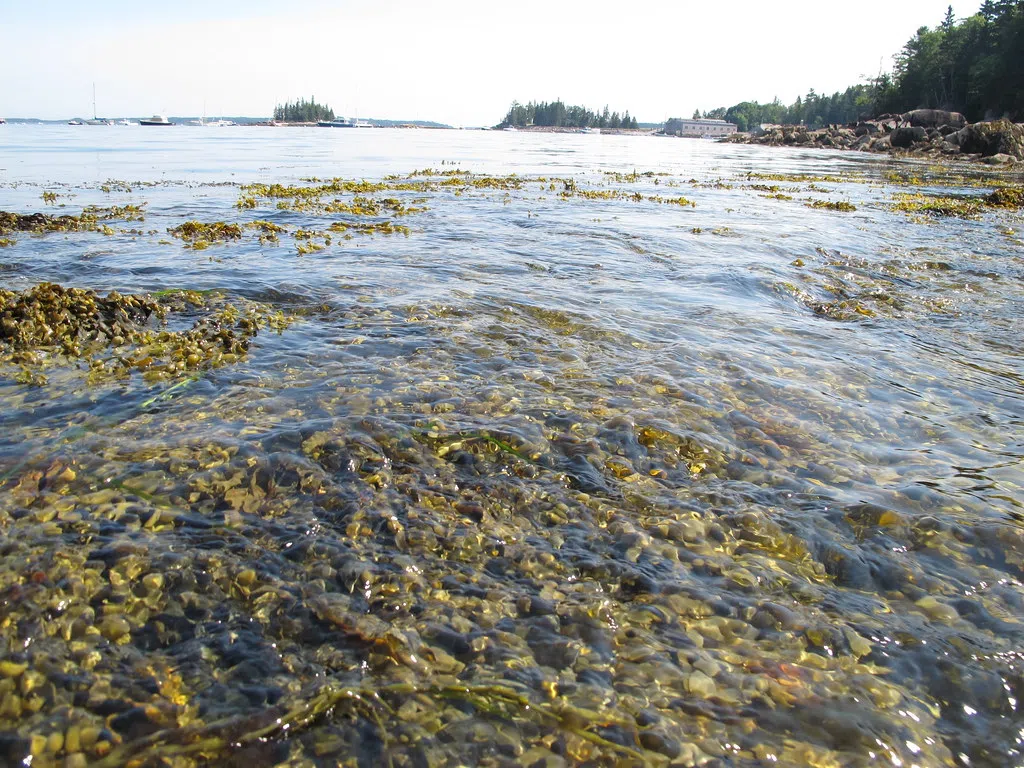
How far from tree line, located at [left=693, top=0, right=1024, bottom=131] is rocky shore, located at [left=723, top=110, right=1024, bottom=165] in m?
5.44

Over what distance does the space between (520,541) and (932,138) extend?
84264 millimetres

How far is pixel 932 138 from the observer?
2628 inches

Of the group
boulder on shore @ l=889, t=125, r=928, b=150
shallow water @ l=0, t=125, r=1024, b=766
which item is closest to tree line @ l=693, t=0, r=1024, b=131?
boulder on shore @ l=889, t=125, r=928, b=150

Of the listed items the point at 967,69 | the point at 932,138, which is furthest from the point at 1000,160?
the point at 967,69

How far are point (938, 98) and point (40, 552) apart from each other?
12643 cm

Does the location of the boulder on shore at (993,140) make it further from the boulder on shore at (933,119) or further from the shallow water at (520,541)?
the shallow water at (520,541)

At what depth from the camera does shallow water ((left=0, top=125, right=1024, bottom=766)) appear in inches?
107

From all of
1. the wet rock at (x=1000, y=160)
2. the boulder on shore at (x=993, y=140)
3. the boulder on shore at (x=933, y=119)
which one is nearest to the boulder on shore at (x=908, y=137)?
the boulder on shore at (x=933, y=119)

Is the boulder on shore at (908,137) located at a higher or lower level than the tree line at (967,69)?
lower

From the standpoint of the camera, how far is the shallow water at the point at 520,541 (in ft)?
8.88

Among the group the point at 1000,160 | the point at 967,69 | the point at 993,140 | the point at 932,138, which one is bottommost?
the point at 1000,160

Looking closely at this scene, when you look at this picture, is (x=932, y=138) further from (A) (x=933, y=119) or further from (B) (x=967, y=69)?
(B) (x=967, y=69)

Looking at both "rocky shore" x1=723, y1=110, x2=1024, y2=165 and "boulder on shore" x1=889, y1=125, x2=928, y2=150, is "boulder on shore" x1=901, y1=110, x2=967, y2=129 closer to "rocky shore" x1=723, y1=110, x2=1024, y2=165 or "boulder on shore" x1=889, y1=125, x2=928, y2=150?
"rocky shore" x1=723, y1=110, x2=1024, y2=165

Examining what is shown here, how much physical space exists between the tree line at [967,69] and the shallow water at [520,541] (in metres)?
93.5
